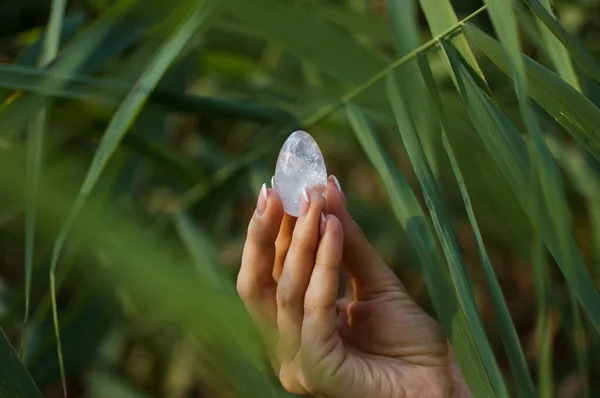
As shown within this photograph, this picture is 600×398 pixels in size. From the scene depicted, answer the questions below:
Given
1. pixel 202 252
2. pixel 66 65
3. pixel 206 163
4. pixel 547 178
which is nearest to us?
pixel 547 178

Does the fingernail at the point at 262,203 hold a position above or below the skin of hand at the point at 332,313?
above

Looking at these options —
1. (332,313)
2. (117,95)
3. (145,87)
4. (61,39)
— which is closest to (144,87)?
(145,87)

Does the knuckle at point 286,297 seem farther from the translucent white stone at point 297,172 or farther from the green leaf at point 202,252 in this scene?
A: the green leaf at point 202,252

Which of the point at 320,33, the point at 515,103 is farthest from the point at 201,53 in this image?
the point at 320,33

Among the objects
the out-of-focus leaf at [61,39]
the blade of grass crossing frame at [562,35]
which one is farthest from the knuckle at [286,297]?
the out-of-focus leaf at [61,39]

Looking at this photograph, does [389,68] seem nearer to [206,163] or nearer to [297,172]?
[297,172]

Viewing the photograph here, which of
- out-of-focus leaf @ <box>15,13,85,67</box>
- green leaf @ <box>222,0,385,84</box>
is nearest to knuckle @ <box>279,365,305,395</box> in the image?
green leaf @ <box>222,0,385,84</box>

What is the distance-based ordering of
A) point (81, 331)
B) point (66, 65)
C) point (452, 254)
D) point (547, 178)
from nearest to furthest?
point (547, 178), point (452, 254), point (66, 65), point (81, 331)
